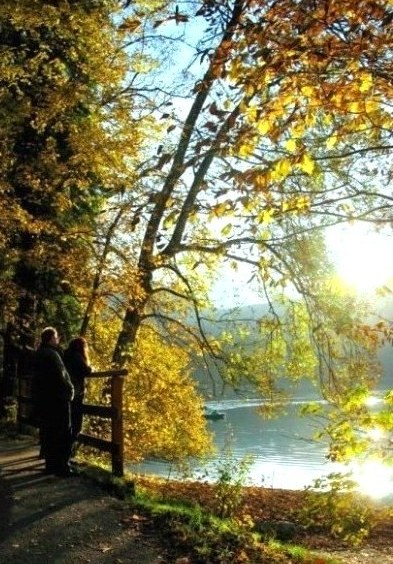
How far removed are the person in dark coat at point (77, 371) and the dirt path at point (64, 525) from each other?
127 cm

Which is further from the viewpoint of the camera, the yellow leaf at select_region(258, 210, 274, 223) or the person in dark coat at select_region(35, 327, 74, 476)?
the person in dark coat at select_region(35, 327, 74, 476)

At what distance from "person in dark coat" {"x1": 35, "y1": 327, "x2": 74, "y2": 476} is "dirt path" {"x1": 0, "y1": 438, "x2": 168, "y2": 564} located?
264mm

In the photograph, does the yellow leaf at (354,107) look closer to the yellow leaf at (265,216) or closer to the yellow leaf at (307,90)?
the yellow leaf at (307,90)

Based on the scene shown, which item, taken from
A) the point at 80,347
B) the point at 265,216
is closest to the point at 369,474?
the point at 265,216

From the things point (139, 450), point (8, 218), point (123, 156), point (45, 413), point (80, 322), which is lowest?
point (139, 450)

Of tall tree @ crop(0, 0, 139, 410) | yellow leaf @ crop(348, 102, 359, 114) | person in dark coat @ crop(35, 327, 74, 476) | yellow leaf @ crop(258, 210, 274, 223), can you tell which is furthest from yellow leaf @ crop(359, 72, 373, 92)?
tall tree @ crop(0, 0, 139, 410)

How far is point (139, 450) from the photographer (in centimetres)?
1731

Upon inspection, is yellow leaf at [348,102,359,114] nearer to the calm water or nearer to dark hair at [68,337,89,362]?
the calm water

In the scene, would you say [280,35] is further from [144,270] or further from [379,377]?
[379,377]

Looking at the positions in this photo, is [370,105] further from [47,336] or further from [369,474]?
[47,336]

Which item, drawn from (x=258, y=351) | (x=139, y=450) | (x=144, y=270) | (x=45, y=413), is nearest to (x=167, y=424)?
(x=139, y=450)

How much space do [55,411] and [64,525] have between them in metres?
2.47

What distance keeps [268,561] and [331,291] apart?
1005cm

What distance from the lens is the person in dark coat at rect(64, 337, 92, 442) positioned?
389 inches
